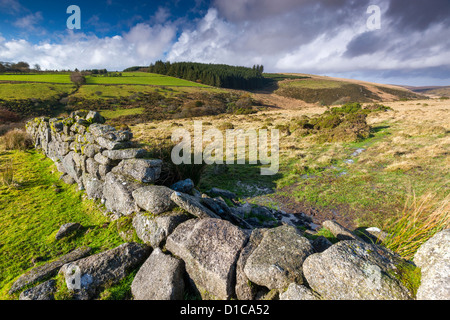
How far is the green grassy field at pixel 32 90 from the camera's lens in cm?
3878

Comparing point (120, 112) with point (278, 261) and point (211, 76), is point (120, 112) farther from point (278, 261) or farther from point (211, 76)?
point (211, 76)

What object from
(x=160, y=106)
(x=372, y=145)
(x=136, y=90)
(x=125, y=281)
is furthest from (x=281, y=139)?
(x=136, y=90)

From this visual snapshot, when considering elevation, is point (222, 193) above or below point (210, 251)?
below

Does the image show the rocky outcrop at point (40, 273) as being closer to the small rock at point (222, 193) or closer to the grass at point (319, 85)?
the small rock at point (222, 193)

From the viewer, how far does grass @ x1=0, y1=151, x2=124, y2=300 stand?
357 centimetres

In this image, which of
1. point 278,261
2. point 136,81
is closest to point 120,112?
point 136,81

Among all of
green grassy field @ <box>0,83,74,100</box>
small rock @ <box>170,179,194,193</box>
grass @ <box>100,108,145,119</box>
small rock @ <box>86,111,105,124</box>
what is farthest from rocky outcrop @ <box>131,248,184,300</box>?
green grassy field @ <box>0,83,74,100</box>

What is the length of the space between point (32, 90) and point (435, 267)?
63.3m

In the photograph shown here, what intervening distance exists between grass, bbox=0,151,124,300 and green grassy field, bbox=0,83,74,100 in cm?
4736

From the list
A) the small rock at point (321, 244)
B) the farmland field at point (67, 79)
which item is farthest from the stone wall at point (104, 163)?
the farmland field at point (67, 79)

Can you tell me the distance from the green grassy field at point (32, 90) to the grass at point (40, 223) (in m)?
47.4

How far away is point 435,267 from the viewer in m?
2.01

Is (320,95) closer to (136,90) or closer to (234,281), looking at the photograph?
(136,90)
